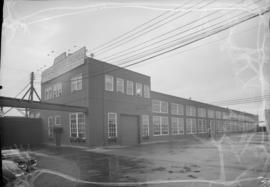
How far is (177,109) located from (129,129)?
29.6ft

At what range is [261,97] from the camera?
156cm

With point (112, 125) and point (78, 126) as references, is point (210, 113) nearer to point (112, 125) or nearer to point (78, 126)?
point (112, 125)

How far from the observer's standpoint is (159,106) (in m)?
20.8

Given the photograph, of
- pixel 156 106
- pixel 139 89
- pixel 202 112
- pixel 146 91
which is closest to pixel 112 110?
pixel 139 89

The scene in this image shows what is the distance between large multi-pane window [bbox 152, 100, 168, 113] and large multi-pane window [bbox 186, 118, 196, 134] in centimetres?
524

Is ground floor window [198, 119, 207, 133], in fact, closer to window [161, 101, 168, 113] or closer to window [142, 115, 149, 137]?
window [161, 101, 168, 113]

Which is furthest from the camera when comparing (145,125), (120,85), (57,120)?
(145,125)

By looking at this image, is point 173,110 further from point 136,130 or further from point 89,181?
point 89,181

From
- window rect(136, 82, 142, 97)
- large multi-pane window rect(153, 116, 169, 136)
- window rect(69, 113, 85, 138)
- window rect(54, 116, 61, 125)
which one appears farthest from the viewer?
large multi-pane window rect(153, 116, 169, 136)

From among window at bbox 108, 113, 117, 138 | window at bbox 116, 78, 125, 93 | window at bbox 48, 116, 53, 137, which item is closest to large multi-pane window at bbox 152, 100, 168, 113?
window at bbox 116, 78, 125, 93

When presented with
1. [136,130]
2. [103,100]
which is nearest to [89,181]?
[103,100]

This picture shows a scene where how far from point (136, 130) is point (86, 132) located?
5.58 metres

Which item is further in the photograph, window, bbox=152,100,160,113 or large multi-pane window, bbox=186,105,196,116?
large multi-pane window, bbox=186,105,196,116

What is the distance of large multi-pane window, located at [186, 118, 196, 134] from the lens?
25.5 meters
